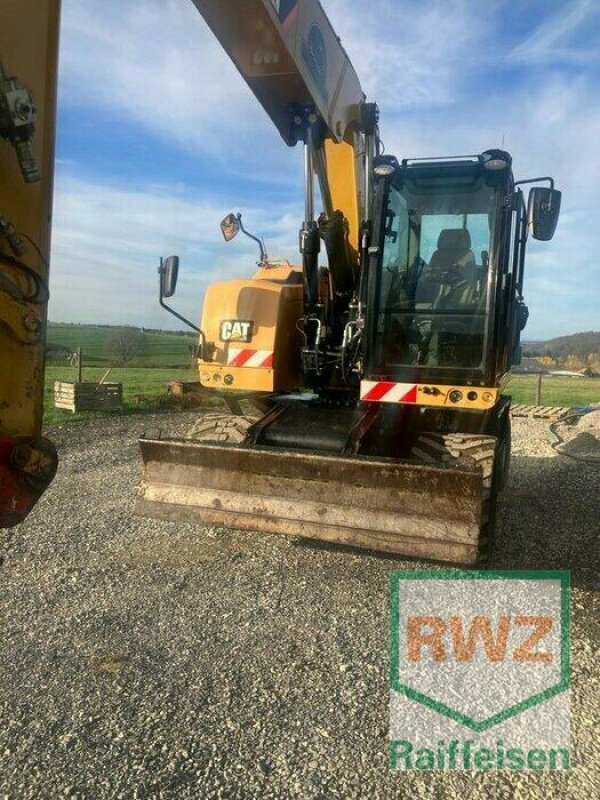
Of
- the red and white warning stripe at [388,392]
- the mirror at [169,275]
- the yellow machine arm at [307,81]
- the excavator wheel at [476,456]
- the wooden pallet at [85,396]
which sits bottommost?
the wooden pallet at [85,396]

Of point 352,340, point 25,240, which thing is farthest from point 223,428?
point 25,240

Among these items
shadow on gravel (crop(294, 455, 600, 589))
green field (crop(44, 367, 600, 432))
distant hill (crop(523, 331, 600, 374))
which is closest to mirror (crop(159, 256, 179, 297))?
shadow on gravel (crop(294, 455, 600, 589))

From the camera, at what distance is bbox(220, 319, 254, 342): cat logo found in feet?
17.7

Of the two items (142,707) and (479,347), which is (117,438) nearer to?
(479,347)

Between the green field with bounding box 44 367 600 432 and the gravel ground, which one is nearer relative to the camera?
the gravel ground

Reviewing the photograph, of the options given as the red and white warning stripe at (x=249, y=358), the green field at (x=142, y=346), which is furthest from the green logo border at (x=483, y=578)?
the green field at (x=142, y=346)

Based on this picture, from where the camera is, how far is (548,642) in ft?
12.3

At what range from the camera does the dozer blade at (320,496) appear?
3865mm

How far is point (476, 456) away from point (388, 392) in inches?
34.2

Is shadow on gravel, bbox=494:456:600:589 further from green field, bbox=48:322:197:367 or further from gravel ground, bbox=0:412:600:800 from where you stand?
green field, bbox=48:322:197:367

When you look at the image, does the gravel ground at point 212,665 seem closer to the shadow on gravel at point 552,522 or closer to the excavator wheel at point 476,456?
the shadow on gravel at point 552,522

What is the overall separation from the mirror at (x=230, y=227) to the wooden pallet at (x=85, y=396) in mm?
9712

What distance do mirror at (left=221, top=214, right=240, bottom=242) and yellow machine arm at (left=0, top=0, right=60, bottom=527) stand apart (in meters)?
3.23

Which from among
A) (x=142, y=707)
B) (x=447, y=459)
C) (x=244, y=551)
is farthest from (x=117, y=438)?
(x=142, y=707)
